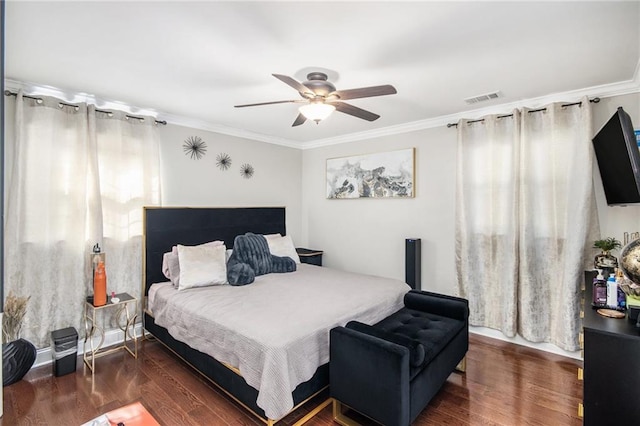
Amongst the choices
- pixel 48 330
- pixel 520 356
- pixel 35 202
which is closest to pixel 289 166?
pixel 35 202

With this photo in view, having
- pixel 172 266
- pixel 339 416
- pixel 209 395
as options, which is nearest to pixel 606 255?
pixel 339 416

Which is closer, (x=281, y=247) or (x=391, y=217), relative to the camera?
(x=281, y=247)

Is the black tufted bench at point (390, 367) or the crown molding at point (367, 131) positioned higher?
the crown molding at point (367, 131)

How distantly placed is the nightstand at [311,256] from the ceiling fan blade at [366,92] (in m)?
2.90

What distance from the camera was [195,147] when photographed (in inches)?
158

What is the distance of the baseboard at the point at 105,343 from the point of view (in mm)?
2889

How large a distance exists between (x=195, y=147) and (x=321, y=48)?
2.51 m

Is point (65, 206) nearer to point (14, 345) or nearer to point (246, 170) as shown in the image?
point (14, 345)

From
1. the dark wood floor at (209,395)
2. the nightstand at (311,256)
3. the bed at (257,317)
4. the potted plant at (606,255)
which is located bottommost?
the dark wood floor at (209,395)

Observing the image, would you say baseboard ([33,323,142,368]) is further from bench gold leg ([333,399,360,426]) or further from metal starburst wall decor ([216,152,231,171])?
bench gold leg ([333,399,360,426])

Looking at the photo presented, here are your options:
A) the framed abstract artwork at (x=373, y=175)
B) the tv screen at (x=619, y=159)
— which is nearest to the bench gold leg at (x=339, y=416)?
the tv screen at (x=619, y=159)

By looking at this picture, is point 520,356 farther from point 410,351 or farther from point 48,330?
point 48,330

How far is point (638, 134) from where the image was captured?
2.74 metres

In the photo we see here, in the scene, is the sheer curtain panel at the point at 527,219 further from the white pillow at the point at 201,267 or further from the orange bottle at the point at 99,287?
the orange bottle at the point at 99,287
